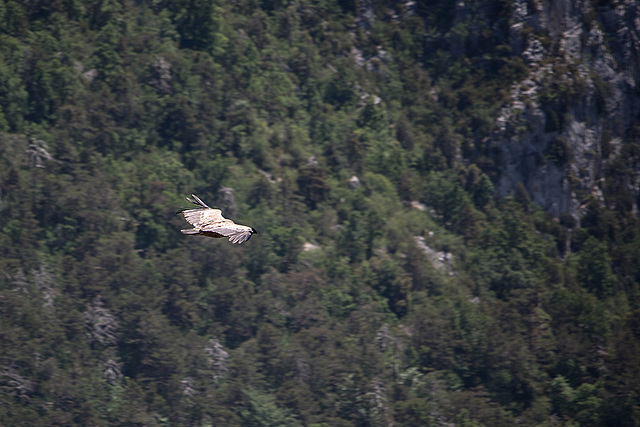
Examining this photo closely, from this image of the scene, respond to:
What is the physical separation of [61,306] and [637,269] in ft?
190

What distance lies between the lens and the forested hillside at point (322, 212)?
79.5m

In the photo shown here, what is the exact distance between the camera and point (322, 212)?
9306 cm

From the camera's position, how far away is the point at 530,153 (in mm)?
96125

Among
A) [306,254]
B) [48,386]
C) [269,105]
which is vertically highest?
[269,105]

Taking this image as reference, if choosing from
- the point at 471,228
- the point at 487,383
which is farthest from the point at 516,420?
the point at 471,228

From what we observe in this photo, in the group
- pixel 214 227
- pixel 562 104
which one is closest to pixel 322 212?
pixel 562 104

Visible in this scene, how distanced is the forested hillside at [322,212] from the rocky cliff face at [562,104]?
0.23 metres

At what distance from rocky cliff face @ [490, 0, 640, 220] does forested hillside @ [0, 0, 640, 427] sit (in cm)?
23

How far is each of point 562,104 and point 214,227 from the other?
246 feet

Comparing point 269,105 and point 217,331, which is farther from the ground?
point 269,105

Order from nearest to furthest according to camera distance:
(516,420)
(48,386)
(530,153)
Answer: (48,386)
(516,420)
(530,153)

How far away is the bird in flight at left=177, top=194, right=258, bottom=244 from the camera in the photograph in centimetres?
2470

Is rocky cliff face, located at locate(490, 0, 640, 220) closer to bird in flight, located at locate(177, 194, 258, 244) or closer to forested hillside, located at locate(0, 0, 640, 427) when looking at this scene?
forested hillside, located at locate(0, 0, 640, 427)

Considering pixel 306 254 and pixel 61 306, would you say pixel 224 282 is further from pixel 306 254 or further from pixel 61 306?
pixel 61 306
